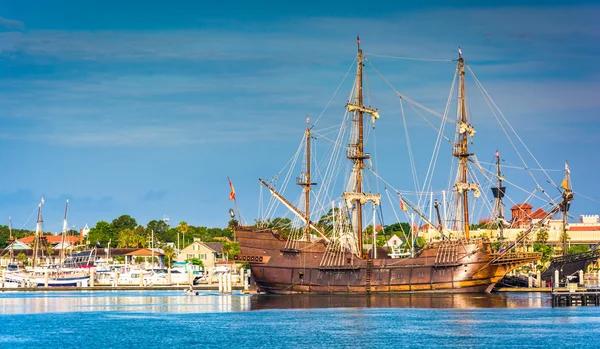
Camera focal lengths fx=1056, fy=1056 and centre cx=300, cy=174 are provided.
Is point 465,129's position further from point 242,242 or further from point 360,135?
point 242,242

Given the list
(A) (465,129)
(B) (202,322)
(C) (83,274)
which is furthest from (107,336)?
(C) (83,274)

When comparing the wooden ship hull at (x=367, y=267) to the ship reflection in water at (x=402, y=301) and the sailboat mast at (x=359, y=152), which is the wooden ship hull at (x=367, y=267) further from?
the sailboat mast at (x=359, y=152)

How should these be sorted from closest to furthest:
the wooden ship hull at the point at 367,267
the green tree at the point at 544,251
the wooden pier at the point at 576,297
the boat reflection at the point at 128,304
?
the wooden pier at the point at 576,297
the boat reflection at the point at 128,304
the wooden ship hull at the point at 367,267
the green tree at the point at 544,251

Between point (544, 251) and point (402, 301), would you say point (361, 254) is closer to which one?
point (402, 301)

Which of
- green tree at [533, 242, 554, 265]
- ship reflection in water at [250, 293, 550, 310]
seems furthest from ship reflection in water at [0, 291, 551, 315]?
green tree at [533, 242, 554, 265]

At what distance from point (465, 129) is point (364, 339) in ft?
179

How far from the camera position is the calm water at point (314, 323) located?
7775cm

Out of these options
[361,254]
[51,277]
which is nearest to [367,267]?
[361,254]

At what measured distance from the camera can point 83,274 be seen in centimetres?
18550

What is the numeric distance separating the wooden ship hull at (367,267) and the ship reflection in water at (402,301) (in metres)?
1.20

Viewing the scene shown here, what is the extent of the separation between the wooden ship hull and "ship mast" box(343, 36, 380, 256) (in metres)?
5.77

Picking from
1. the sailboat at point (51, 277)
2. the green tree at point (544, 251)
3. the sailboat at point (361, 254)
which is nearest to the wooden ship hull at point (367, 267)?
the sailboat at point (361, 254)

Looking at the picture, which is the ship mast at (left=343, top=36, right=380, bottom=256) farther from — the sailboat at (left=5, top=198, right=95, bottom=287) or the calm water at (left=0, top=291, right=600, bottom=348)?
the sailboat at (left=5, top=198, right=95, bottom=287)

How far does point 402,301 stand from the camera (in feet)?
372
